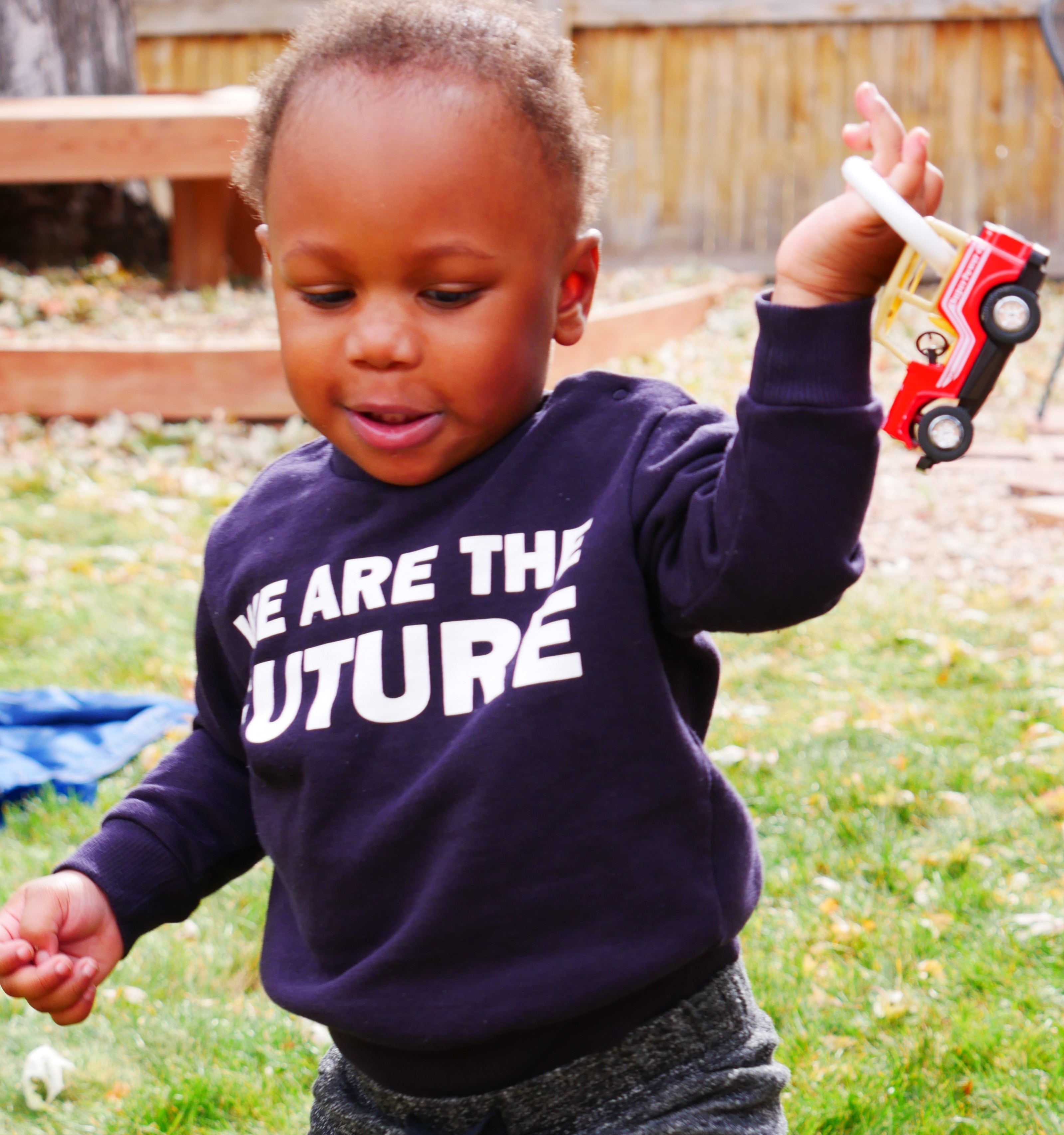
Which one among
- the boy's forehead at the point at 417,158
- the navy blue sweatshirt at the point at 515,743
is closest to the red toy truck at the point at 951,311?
the navy blue sweatshirt at the point at 515,743

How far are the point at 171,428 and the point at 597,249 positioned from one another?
4.55 metres

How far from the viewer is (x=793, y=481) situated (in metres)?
1.21

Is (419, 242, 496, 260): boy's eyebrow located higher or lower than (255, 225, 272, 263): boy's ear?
higher

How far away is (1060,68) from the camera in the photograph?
5664 millimetres

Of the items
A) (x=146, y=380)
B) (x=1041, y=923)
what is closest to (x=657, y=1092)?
(x=1041, y=923)

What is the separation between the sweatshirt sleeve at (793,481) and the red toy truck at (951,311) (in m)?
0.04

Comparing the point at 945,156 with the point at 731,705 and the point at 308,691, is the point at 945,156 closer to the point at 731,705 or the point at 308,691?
the point at 731,705

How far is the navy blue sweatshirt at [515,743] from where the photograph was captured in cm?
142

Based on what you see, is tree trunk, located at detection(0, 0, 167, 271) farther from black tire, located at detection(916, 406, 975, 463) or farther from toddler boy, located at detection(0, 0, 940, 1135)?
black tire, located at detection(916, 406, 975, 463)

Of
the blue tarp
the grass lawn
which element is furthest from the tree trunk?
the blue tarp

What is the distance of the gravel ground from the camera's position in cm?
482

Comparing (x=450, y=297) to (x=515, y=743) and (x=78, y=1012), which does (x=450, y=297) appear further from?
(x=78, y=1012)

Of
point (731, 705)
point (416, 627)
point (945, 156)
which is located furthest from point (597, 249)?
point (945, 156)

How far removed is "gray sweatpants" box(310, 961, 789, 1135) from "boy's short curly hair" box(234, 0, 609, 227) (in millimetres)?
913
